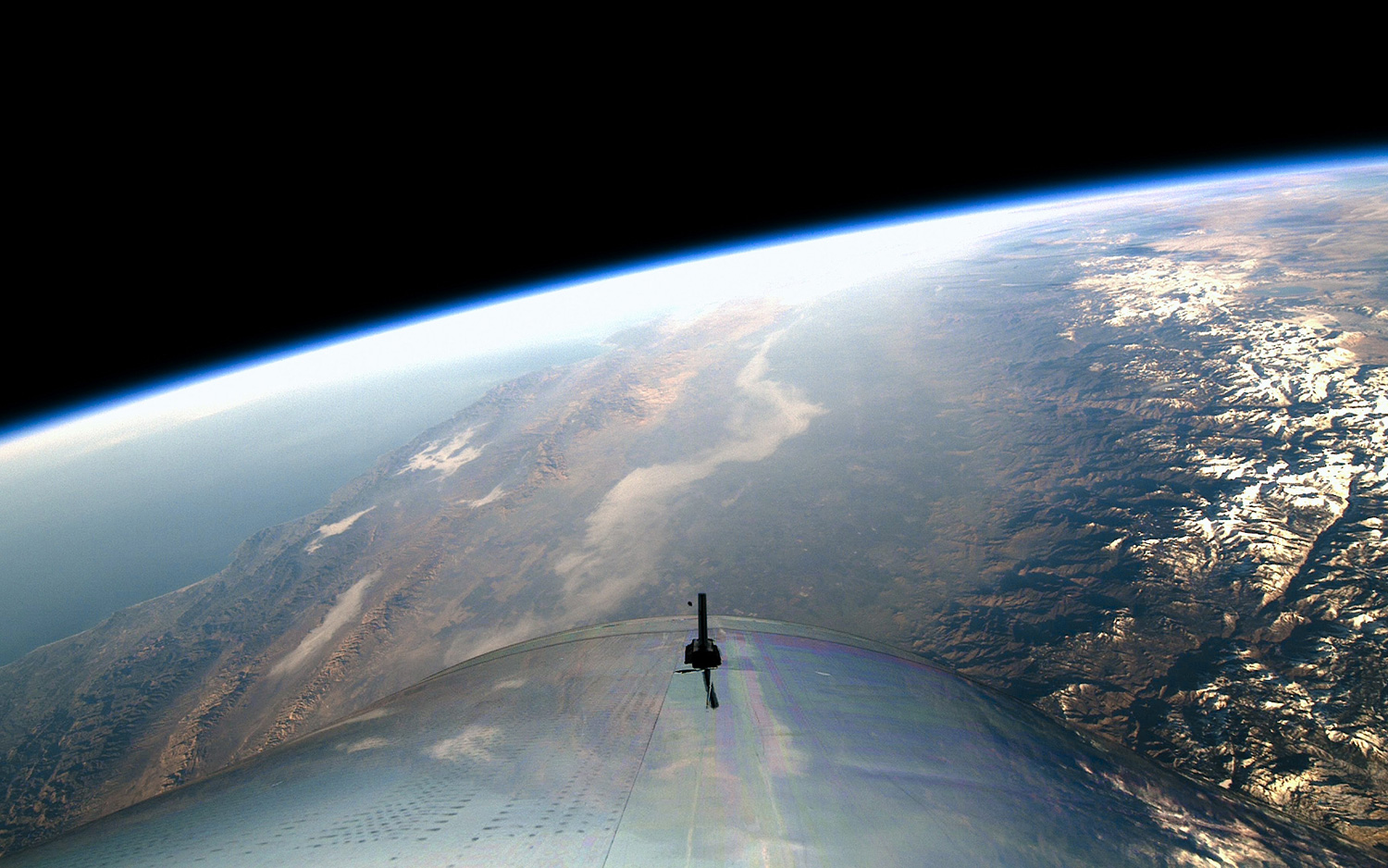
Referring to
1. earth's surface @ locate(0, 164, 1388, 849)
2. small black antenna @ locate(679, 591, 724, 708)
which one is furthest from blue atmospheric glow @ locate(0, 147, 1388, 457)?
small black antenna @ locate(679, 591, 724, 708)

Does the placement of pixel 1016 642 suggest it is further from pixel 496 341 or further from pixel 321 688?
pixel 496 341

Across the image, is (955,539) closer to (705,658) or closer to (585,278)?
(585,278)

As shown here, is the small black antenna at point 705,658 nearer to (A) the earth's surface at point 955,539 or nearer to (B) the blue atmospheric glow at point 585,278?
(B) the blue atmospheric glow at point 585,278

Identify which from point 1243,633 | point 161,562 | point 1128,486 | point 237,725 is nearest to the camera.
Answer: point 1243,633

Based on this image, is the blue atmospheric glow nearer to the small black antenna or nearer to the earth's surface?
the earth's surface

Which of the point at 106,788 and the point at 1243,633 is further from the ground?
the point at 1243,633

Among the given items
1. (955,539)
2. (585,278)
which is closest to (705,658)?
(585,278)

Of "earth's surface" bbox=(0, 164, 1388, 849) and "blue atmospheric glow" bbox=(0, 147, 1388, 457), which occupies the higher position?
"blue atmospheric glow" bbox=(0, 147, 1388, 457)

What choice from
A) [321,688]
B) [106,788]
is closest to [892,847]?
[321,688]
